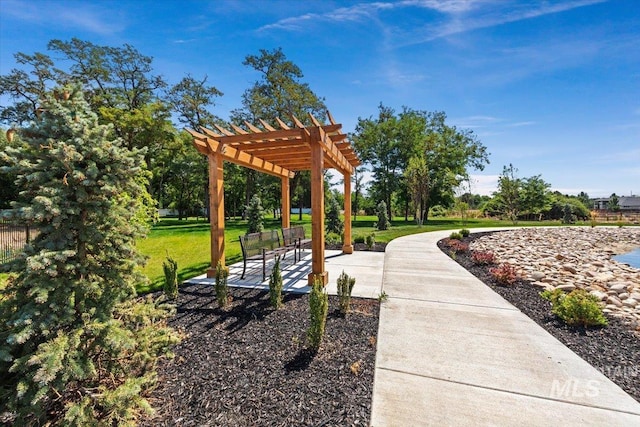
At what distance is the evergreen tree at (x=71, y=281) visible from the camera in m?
1.55

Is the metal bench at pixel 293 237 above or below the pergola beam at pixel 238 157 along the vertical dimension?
below

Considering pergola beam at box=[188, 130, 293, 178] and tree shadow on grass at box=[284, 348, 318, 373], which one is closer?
tree shadow on grass at box=[284, 348, 318, 373]

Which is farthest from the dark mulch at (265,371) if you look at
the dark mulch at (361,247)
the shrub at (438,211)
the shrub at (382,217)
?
the shrub at (438,211)

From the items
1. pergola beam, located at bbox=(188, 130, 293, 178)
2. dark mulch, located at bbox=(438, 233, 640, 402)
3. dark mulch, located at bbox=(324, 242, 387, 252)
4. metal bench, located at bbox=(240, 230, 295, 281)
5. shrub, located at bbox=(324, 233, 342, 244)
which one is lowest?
dark mulch, located at bbox=(438, 233, 640, 402)

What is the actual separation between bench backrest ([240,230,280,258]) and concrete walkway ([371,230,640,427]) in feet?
9.81

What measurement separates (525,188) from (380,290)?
31.1 m

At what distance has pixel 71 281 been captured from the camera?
1746 millimetres

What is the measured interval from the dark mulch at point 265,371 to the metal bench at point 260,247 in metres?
1.53

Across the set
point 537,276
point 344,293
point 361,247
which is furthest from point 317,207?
point 361,247

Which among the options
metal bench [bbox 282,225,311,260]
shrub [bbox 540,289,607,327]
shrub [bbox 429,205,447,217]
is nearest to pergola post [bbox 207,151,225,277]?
metal bench [bbox 282,225,311,260]

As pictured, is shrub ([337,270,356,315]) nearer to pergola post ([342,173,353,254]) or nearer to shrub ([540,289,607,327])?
shrub ([540,289,607,327])

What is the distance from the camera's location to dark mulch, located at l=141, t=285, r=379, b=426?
2025 mm

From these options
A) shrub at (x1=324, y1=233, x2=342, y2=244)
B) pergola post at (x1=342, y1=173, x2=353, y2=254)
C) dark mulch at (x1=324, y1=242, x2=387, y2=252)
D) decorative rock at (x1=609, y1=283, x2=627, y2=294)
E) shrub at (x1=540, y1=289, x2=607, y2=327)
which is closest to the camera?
shrub at (x1=540, y1=289, x2=607, y2=327)

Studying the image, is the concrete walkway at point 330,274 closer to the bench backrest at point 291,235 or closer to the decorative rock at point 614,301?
the bench backrest at point 291,235
